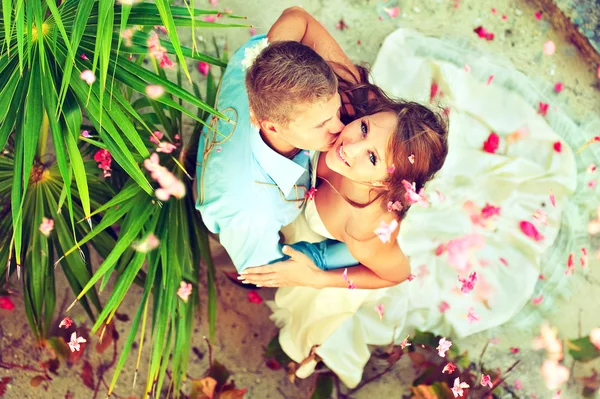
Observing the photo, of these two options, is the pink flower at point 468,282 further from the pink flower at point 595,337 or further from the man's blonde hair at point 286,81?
the man's blonde hair at point 286,81

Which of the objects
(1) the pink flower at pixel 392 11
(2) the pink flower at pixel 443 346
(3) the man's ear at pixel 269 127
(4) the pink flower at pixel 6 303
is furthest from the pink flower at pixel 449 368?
(4) the pink flower at pixel 6 303

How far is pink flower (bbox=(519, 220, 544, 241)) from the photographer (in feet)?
7.98

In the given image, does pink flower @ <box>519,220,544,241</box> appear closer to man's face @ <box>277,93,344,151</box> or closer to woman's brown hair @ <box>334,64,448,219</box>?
woman's brown hair @ <box>334,64,448,219</box>

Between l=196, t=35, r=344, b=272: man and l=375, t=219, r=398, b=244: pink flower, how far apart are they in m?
0.29

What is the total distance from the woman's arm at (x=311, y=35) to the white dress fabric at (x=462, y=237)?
0.51 metres

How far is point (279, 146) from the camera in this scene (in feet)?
5.49

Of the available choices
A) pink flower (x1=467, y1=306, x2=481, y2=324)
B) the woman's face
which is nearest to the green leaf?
pink flower (x1=467, y1=306, x2=481, y2=324)

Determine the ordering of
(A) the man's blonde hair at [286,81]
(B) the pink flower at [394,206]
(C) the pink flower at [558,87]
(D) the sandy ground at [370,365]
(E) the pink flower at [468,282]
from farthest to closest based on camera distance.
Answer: (C) the pink flower at [558,87] < (D) the sandy ground at [370,365] < (E) the pink flower at [468,282] < (B) the pink flower at [394,206] < (A) the man's blonde hair at [286,81]

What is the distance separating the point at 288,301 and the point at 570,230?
4.53 ft

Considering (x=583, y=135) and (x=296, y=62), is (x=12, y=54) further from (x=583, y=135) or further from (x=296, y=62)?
(x=583, y=135)

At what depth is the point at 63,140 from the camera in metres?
1.63

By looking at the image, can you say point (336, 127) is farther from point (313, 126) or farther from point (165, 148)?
point (165, 148)

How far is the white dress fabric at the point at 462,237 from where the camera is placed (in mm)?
2412

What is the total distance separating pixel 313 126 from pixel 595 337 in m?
1.95
